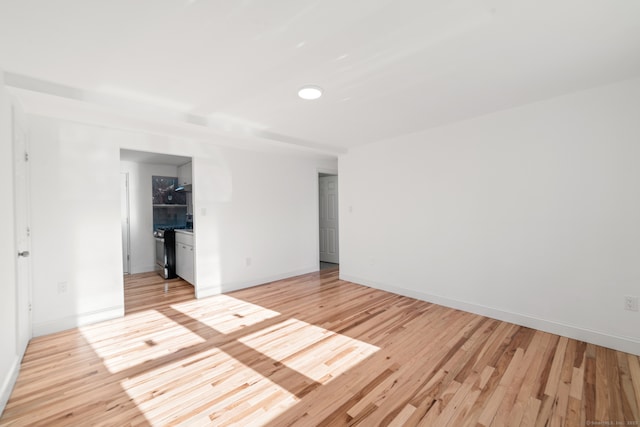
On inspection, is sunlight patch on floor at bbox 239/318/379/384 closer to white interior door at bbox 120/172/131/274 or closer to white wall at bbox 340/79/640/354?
white wall at bbox 340/79/640/354

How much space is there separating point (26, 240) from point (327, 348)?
3038 millimetres

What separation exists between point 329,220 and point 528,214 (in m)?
4.01

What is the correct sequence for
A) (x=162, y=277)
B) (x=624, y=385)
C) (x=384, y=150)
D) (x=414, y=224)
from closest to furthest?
(x=624, y=385) → (x=414, y=224) → (x=384, y=150) → (x=162, y=277)

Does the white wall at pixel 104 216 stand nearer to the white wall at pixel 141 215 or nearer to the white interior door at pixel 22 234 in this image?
the white interior door at pixel 22 234

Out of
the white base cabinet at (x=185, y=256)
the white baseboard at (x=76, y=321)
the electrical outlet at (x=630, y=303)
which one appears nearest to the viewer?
the electrical outlet at (x=630, y=303)

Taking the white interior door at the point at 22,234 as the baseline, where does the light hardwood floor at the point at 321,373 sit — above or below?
below

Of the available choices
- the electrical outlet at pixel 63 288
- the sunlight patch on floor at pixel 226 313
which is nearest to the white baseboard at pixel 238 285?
the sunlight patch on floor at pixel 226 313

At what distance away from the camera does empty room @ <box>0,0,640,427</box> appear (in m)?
1.65

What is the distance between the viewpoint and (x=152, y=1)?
4.47 ft

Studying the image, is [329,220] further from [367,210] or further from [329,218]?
[367,210]

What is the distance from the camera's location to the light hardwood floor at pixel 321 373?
1711 mm

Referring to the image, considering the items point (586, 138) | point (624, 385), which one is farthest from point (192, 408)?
point (586, 138)

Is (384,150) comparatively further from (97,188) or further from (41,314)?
(41,314)

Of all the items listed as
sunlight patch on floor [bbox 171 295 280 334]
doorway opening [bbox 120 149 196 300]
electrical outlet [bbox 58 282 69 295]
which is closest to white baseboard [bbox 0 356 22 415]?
electrical outlet [bbox 58 282 69 295]
